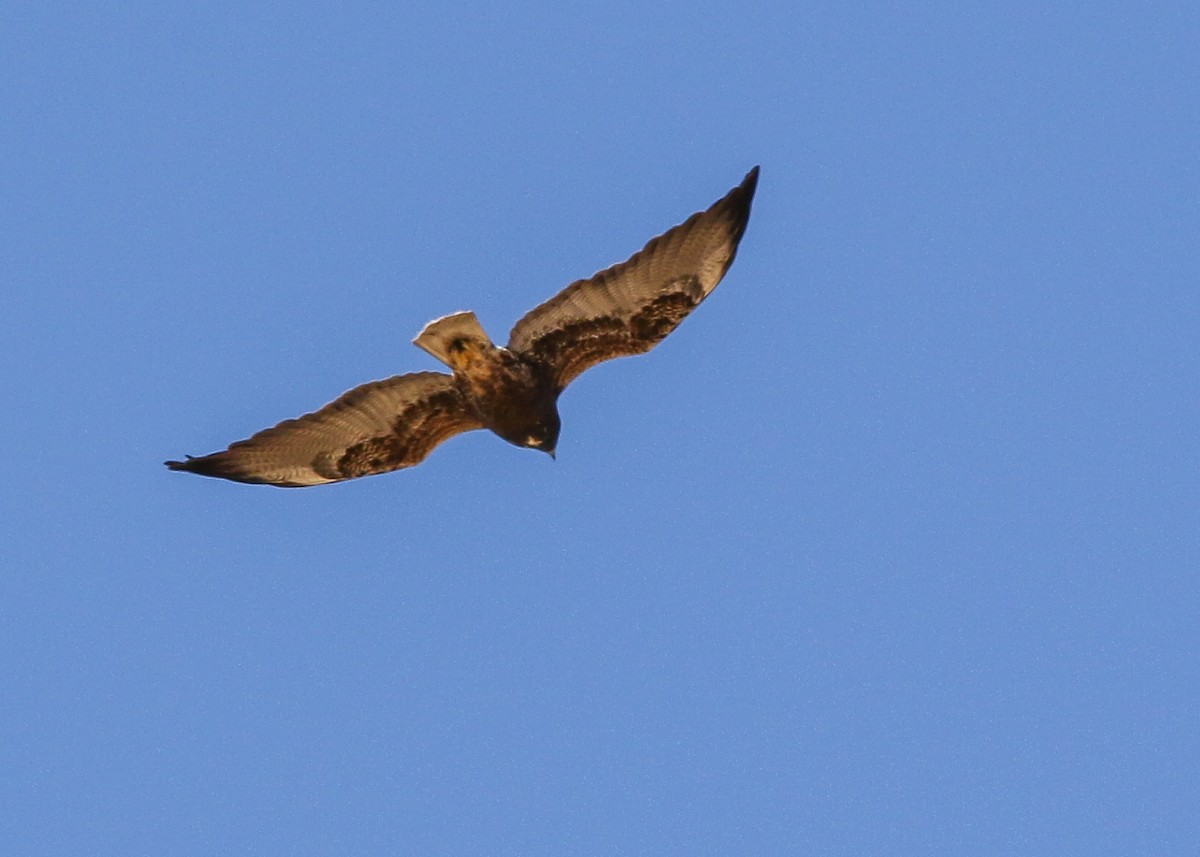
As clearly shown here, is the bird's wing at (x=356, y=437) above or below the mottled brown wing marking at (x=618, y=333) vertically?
above

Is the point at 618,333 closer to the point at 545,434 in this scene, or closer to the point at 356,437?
the point at 545,434

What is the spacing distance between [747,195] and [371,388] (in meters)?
3.44

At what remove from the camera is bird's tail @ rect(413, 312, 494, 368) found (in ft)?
53.0

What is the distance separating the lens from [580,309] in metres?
16.3

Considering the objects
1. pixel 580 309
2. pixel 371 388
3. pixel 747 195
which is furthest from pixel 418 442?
pixel 747 195

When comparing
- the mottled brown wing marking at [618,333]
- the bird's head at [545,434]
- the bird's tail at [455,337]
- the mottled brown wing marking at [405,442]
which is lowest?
the bird's head at [545,434]

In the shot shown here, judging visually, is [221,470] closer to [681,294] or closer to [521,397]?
[521,397]

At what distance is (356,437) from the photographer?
55.9 feet

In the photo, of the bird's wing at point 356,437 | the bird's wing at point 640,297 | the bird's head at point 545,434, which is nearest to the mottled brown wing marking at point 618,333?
the bird's wing at point 640,297

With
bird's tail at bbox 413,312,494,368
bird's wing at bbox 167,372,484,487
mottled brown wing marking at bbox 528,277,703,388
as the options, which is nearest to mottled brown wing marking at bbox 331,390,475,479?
bird's wing at bbox 167,372,484,487

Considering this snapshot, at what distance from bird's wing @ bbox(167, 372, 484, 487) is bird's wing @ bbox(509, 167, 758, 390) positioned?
0.94 meters

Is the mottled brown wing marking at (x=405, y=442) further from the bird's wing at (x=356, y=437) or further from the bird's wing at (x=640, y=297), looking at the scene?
the bird's wing at (x=640, y=297)

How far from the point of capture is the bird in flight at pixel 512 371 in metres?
16.2

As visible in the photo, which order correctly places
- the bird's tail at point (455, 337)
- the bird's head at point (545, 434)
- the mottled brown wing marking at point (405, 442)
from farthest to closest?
1. the mottled brown wing marking at point (405, 442)
2. the bird's head at point (545, 434)
3. the bird's tail at point (455, 337)
